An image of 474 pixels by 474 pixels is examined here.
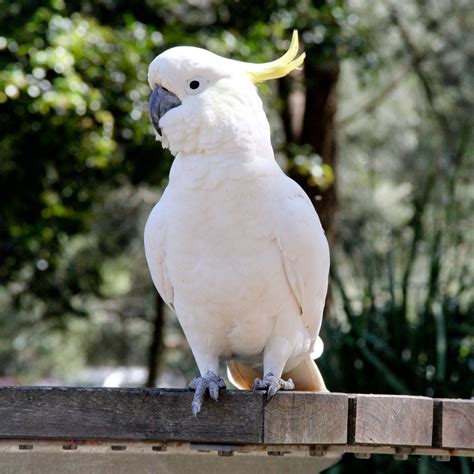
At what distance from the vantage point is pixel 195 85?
2.63 meters

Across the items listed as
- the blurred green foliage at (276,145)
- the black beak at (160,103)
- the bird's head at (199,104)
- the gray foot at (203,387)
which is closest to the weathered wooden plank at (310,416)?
the gray foot at (203,387)

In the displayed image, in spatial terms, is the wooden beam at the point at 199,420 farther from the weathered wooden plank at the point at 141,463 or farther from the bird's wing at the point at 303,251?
the bird's wing at the point at 303,251

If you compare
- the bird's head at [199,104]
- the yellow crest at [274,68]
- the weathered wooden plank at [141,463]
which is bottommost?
the weathered wooden plank at [141,463]

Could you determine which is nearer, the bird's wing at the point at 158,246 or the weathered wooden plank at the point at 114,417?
the weathered wooden plank at the point at 114,417

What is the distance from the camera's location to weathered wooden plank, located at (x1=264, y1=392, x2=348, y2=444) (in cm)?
241

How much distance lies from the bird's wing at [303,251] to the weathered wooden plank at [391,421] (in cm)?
42

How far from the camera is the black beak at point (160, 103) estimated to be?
8.69ft

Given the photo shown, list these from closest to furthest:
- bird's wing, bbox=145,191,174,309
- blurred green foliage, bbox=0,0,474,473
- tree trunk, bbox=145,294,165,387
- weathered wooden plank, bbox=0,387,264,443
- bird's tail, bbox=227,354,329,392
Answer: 1. weathered wooden plank, bbox=0,387,264,443
2. bird's wing, bbox=145,191,174,309
3. bird's tail, bbox=227,354,329,392
4. blurred green foliage, bbox=0,0,474,473
5. tree trunk, bbox=145,294,165,387

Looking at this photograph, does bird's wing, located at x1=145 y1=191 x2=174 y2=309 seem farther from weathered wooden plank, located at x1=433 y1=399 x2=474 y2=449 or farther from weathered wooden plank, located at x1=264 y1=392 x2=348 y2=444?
weathered wooden plank, located at x1=433 y1=399 x2=474 y2=449

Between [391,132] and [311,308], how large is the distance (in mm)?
8893

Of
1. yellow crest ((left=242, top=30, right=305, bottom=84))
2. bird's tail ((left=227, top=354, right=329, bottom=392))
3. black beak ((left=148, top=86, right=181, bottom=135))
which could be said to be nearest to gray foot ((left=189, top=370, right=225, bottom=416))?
bird's tail ((left=227, top=354, right=329, bottom=392))

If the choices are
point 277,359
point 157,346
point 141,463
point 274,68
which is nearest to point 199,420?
point 141,463

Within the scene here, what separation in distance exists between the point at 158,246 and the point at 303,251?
0.41 meters

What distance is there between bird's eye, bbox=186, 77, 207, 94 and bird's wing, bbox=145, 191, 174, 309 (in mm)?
331
